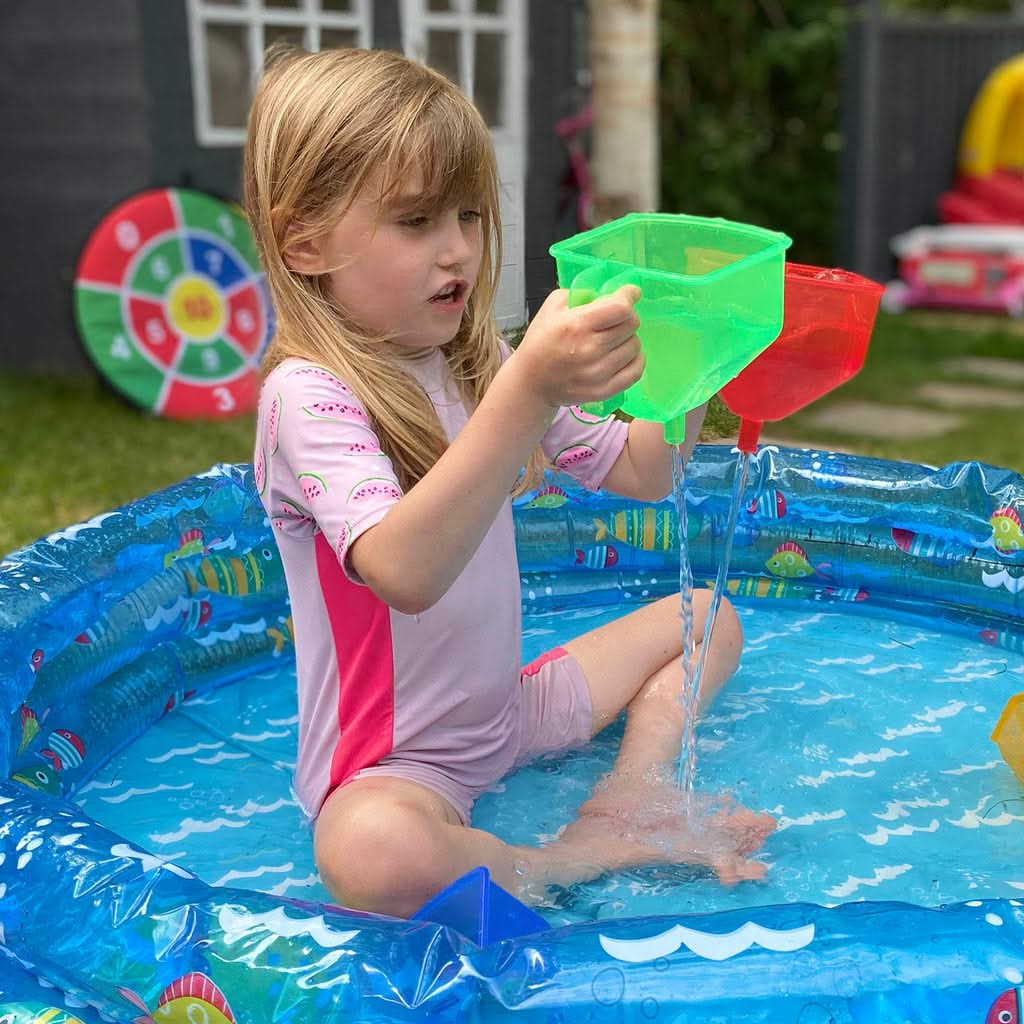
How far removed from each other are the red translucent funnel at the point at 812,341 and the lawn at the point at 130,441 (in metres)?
2.31

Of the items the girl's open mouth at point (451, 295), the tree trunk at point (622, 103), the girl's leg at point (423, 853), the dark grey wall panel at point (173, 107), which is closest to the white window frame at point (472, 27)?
the tree trunk at point (622, 103)

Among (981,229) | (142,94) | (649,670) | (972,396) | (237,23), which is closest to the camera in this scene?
(649,670)

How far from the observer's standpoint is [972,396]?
562 centimetres

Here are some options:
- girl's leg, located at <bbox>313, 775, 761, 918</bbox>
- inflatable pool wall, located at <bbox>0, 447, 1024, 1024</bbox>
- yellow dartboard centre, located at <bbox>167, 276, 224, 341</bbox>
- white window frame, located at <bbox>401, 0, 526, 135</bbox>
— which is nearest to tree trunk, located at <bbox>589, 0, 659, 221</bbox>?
white window frame, located at <bbox>401, 0, 526, 135</bbox>

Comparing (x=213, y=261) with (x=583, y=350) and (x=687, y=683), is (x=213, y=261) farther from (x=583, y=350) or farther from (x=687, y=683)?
(x=583, y=350)

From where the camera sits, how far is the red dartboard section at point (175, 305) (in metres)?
4.95

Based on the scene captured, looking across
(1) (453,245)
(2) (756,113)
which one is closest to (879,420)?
(1) (453,245)

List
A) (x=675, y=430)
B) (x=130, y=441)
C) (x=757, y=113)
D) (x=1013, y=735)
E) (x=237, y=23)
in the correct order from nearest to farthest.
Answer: (x=675, y=430), (x=1013, y=735), (x=130, y=441), (x=237, y=23), (x=757, y=113)

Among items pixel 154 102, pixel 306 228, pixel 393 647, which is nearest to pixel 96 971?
pixel 393 647

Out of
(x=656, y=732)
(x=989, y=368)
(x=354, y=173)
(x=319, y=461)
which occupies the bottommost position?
(x=989, y=368)

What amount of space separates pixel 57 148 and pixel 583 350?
16.3ft

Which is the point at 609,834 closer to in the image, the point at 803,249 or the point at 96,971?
the point at 96,971

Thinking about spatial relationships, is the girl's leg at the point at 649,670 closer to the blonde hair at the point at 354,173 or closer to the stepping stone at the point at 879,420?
the blonde hair at the point at 354,173

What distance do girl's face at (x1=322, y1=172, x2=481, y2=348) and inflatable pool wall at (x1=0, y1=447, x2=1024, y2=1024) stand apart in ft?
2.16
